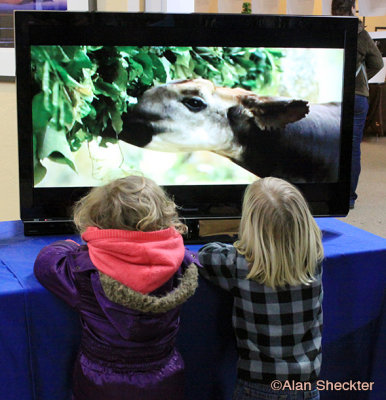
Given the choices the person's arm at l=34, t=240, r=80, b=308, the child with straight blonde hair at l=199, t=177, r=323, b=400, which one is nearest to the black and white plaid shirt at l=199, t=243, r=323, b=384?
the child with straight blonde hair at l=199, t=177, r=323, b=400

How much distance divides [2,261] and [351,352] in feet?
3.60

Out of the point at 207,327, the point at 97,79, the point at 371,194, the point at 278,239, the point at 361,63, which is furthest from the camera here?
the point at 371,194

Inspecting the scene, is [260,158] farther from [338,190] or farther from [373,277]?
[373,277]

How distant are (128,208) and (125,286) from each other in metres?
0.17

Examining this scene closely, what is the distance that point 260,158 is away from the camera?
1935 millimetres

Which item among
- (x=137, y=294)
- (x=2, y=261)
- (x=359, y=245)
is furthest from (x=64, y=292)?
(x=359, y=245)

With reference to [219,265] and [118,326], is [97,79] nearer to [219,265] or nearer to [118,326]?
[219,265]

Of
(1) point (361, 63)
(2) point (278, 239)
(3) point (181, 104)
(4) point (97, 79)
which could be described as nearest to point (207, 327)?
(2) point (278, 239)

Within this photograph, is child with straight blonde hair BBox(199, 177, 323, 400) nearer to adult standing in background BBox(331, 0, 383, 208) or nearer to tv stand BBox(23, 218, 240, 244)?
tv stand BBox(23, 218, 240, 244)

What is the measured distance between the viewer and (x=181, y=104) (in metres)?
1.86

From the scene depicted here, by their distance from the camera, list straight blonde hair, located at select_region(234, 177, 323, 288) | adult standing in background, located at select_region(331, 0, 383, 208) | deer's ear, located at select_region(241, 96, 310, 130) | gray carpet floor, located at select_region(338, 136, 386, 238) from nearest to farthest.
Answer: straight blonde hair, located at select_region(234, 177, 323, 288), deer's ear, located at select_region(241, 96, 310, 130), adult standing in background, located at select_region(331, 0, 383, 208), gray carpet floor, located at select_region(338, 136, 386, 238)

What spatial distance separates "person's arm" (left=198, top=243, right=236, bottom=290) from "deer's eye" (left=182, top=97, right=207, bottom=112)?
21.5 inches

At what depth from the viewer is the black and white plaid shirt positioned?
56.8 inches

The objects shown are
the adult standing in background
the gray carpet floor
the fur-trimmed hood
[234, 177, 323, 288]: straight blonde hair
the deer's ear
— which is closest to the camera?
the fur-trimmed hood
